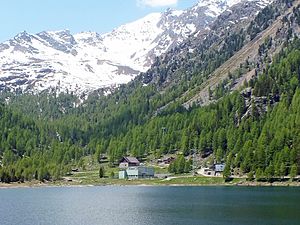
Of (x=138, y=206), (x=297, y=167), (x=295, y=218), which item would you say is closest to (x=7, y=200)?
(x=138, y=206)

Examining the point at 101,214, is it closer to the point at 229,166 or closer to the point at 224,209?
the point at 224,209

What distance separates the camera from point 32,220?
105 m

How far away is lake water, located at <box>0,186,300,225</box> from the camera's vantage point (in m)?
103

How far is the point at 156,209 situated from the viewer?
12200cm

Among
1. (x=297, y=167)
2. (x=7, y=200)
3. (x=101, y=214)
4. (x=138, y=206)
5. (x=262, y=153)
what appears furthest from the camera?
(x=262, y=153)

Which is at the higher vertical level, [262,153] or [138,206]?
[262,153]

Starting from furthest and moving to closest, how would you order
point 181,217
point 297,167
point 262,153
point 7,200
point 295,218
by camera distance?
point 262,153, point 297,167, point 7,200, point 181,217, point 295,218

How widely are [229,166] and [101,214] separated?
92.5 m

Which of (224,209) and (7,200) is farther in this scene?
(7,200)

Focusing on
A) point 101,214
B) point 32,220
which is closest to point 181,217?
point 101,214

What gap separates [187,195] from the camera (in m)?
154

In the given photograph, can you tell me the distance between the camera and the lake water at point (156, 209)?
103 m

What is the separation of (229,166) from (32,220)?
10550 cm

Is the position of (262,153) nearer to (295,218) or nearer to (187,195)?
(187,195)
